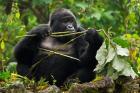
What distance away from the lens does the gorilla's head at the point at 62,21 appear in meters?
6.58

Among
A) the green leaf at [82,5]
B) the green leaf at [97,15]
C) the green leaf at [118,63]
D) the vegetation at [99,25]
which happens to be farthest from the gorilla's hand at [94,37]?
the green leaf at [82,5]

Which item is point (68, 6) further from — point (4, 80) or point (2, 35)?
point (4, 80)

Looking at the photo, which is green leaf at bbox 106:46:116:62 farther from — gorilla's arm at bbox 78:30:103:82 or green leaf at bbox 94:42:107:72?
gorilla's arm at bbox 78:30:103:82

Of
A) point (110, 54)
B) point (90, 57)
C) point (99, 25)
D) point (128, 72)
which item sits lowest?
point (99, 25)

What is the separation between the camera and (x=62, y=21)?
22.0 ft

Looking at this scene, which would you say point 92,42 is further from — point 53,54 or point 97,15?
point 97,15

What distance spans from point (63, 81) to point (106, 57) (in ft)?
4.84

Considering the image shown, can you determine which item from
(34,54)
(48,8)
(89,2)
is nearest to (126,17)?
(89,2)

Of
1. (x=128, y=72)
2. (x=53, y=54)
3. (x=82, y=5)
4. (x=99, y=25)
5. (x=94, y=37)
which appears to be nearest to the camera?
(x=128, y=72)

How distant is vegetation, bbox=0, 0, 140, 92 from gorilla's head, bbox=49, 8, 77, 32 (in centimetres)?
44

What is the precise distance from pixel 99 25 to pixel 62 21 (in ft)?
8.60

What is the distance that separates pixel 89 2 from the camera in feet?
31.9

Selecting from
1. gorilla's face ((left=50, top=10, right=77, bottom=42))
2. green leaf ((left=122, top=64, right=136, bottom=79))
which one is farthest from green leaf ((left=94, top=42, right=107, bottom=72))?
gorilla's face ((left=50, top=10, right=77, bottom=42))

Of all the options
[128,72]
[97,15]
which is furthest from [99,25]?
[128,72]
